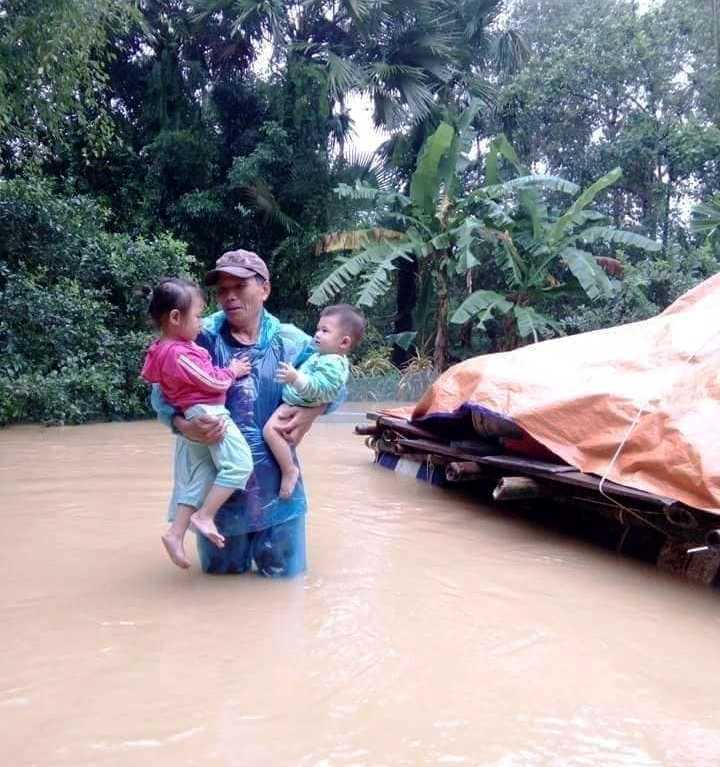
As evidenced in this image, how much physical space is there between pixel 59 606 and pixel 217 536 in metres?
0.79

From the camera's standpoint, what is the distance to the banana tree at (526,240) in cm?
1427

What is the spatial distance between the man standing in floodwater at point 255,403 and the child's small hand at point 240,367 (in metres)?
0.03

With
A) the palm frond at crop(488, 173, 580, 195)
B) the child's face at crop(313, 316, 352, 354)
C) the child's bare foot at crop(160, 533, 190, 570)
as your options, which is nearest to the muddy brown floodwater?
the child's bare foot at crop(160, 533, 190, 570)

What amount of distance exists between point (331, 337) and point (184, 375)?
2.09 ft

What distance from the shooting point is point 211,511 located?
333cm

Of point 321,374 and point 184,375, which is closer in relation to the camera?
point 184,375

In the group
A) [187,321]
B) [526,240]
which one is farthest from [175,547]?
[526,240]

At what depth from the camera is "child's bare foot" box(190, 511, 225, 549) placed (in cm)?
331

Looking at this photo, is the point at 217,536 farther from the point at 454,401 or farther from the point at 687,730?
the point at 454,401

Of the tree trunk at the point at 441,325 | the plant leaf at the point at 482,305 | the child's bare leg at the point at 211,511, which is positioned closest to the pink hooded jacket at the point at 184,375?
the child's bare leg at the point at 211,511

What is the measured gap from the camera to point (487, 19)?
1848cm

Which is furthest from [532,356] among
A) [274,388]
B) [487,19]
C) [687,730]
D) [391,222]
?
[487,19]

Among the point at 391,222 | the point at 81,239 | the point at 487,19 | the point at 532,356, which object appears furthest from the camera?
the point at 487,19

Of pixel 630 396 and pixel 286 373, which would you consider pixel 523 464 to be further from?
pixel 286 373
